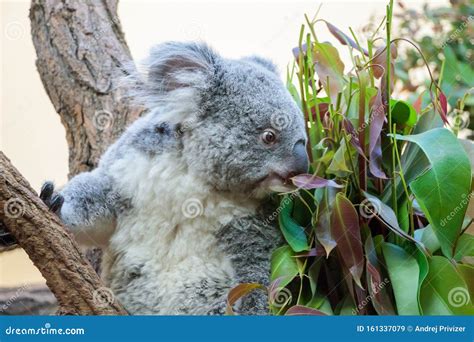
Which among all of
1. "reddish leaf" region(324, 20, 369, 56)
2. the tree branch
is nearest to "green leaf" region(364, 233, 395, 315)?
"reddish leaf" region(324, 20, 369, 56)

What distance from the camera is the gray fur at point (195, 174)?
1.96m

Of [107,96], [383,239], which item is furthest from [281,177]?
[107,96]

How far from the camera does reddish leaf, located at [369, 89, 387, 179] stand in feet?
5.94

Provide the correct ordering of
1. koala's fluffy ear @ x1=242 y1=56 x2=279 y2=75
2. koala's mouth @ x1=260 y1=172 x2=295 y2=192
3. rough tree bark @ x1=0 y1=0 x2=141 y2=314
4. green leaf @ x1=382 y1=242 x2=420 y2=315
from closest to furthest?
green leaf @ x1=382 y1=242 x2=420 y2=315 < koala's mouth @ x1=260 y1=172 x2=295 y2=192 < koala's fluffy ear @ x1=242 y1=56 x2=279 y2=75 < rough tree bark @ x1=0 y1=0 x2=141 y2=314

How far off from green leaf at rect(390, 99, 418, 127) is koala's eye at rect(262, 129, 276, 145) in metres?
0.39

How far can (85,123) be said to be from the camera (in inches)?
111

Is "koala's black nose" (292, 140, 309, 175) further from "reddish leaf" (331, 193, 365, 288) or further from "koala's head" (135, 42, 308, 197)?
"reddish leaf" (331, 193, 365, 288)

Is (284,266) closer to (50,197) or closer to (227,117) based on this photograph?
(227,117)

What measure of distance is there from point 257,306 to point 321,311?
22 cm

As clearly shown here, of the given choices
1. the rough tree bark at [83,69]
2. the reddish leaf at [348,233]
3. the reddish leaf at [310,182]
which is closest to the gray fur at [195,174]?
the reddish leaf at [310,182]

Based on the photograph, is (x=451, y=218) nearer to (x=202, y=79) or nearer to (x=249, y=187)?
(x=249, y=187)

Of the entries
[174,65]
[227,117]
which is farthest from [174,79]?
[227,117]

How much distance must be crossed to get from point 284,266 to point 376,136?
0.48 meters

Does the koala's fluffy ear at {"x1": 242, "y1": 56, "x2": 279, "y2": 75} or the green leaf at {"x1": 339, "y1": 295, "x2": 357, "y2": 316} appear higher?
the koala's fluffy ear at {"x1": 242, "y1": 56, "x2": 279, "y2": 75}
